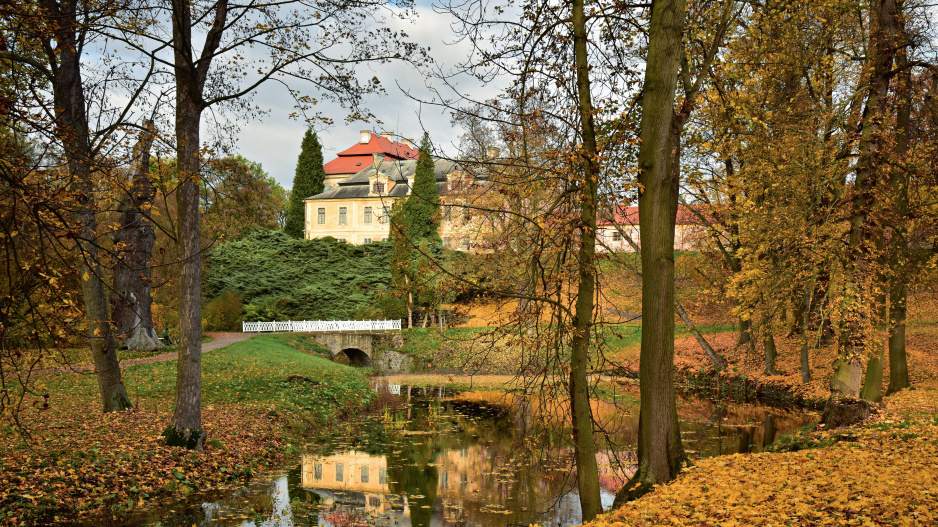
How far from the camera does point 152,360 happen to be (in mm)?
19625

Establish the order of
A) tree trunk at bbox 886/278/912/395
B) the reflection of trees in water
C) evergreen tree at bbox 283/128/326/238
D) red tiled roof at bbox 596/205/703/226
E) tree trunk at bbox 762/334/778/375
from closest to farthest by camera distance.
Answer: red tiled roof at bbox 596/205/703/226 < the reflection of trees in water < tree trunk at bbox 886/278/912/395 < tree trunk at bbox 762/334/778/375 < evergreen tree at bbox 283/128/326/238

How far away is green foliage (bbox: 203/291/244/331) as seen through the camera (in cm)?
3209

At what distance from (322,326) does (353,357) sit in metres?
2.19

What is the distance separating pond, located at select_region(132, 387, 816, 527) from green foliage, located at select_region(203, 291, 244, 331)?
19055 millimetres

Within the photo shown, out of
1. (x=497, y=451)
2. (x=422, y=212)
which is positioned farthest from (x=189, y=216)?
(x=422, y=212)

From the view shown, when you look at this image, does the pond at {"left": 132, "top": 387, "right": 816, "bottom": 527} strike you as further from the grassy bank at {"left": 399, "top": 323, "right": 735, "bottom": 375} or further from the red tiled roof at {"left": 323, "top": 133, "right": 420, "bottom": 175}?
the red tiled roof at {"left": 323, "top": 133, "right": 420, "bottom": 175}

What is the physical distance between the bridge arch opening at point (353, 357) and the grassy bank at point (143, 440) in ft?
43.8

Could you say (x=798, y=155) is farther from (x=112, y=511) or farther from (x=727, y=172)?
(x=112, y=511)

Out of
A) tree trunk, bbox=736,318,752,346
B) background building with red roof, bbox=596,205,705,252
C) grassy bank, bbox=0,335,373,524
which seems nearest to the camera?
grassy bank, bbox=0,335,373,524

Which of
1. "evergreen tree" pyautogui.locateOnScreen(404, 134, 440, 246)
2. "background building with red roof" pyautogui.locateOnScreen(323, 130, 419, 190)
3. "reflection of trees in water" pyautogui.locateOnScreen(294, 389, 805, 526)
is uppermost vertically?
"background building with red roof" pyautogui.locateOnScreen(323, 130, 419, 190)

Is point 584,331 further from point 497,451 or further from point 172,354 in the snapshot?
point 172,354

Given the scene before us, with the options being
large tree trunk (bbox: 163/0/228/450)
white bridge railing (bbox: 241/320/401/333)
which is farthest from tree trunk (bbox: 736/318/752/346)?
white bridge railing (bbox: 241/320/401/333)

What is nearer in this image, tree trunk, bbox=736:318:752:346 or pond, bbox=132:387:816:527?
pond, bbox=132:387:816:527

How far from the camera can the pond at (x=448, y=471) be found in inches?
305
